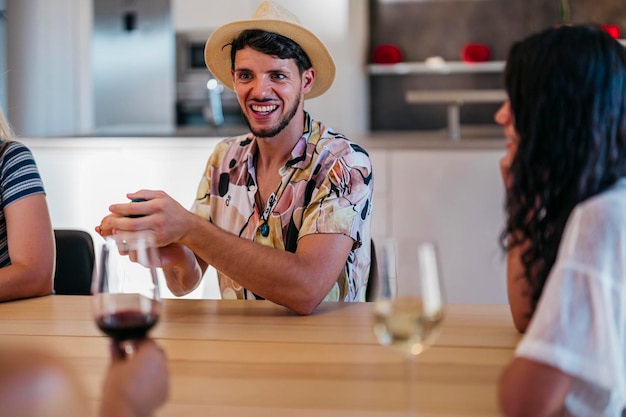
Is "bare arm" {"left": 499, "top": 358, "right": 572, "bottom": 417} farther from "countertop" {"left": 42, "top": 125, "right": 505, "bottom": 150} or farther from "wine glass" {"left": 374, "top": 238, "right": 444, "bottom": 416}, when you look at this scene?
"countertop" {"left": 42, "top": 125, "right": 505, "bottom": 150}

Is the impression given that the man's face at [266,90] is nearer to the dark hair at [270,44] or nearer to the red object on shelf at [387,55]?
the dark hair at [270,44]

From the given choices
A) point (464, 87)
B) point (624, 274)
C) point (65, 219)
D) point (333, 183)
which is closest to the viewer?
point (624, 274)

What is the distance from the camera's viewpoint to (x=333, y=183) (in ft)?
6.09

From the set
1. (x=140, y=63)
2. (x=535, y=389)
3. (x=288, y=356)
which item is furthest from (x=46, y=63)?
(x=535, y=389)

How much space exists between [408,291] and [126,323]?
1.06ft

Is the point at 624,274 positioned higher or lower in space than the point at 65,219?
higher

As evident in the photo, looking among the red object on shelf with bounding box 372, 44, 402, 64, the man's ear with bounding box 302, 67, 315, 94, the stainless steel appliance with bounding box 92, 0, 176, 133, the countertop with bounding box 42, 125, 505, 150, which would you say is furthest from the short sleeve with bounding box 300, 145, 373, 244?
the stainless steel appliance with bounding box 92, 0, 176, 133

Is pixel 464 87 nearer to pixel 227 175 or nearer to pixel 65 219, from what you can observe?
pixel 65 219

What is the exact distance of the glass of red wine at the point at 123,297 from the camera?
0.99 metres

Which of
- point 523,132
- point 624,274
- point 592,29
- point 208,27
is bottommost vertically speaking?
point 624,274

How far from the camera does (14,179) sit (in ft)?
6.23

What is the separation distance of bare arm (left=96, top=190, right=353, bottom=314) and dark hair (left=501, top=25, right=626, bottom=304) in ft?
2.05

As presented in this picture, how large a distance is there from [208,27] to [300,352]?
12.7 feet

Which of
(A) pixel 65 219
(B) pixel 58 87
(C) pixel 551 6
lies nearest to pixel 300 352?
(A) pixel 65 219
